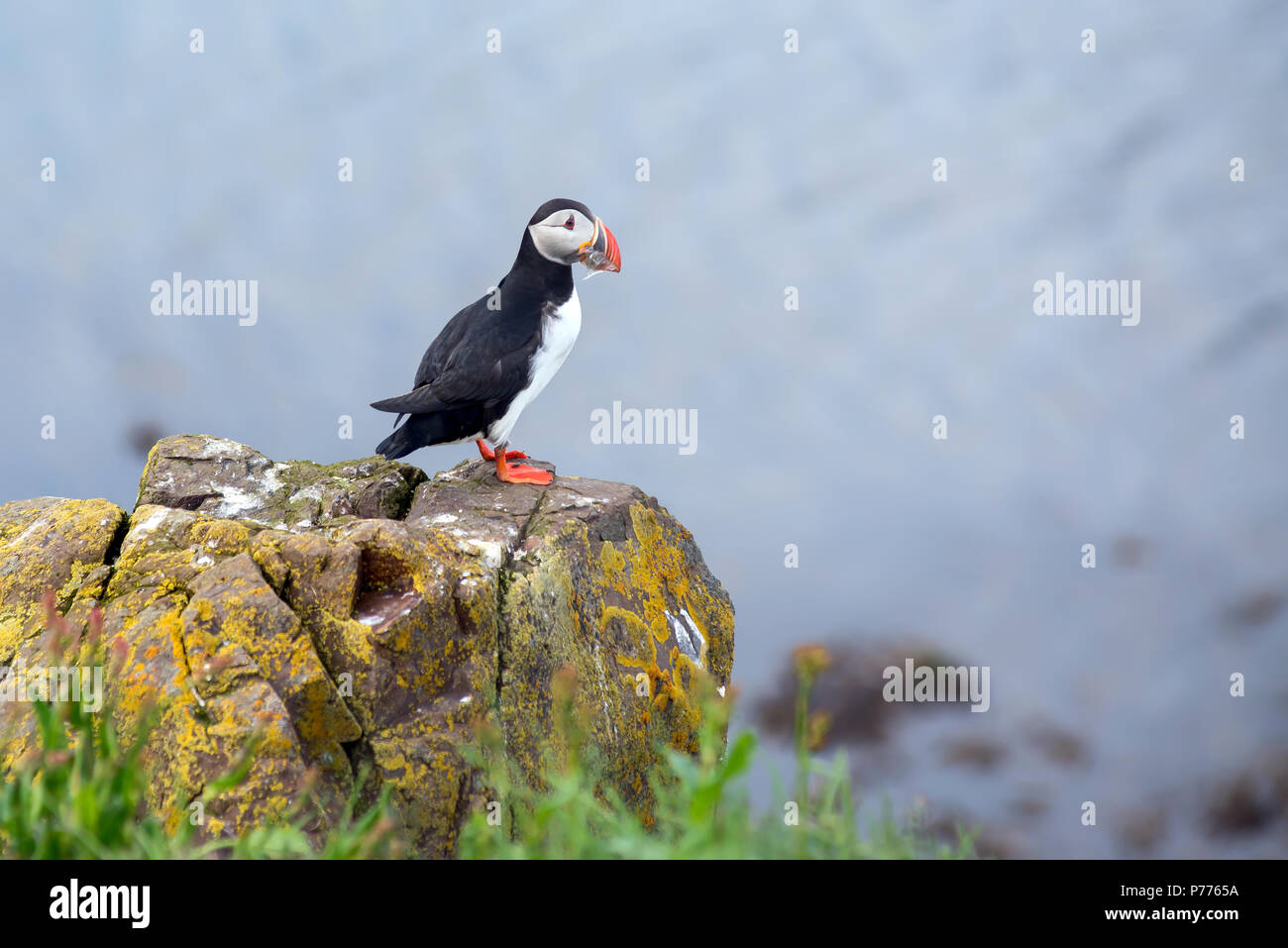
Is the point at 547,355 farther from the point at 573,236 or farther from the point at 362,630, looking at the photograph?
the point at 362,630

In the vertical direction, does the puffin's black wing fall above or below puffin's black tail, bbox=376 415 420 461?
above

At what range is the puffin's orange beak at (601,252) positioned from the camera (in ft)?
23.2

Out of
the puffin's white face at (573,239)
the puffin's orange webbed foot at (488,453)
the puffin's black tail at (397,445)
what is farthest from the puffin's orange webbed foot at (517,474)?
the puffin's white face at (573,239)

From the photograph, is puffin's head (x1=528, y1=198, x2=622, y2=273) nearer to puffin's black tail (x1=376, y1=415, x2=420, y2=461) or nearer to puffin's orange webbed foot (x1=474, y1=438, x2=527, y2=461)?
puffin's orange webbed foot (x1=474, y1=438, x2=527, y2=461)

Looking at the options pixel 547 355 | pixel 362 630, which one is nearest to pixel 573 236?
pixel 547 355

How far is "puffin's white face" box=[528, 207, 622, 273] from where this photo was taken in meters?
7.05

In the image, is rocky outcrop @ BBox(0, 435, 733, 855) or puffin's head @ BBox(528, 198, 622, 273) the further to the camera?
puffin's head @ BBox(528, 198, 622, 273)

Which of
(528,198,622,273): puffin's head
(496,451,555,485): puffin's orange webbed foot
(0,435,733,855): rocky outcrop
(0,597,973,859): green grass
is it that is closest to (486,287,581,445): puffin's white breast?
(496,451,555,485): puffin's orange webbed foot

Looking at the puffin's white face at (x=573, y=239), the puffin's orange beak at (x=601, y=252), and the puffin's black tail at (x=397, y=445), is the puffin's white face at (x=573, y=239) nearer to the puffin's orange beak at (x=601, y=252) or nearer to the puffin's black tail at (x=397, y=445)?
the puffin's orange beak at (x=601, y=252)

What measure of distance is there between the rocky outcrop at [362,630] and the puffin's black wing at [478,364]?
59cm

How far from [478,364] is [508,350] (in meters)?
0.25
